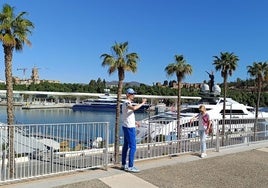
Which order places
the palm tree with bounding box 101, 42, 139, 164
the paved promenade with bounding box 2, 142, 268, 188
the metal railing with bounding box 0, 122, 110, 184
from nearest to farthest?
1. the paved promenade with bounding box 2, 142, 268, 188
2. the metal railing with bounding box 0, 122, 110, 184
3. the palm tree with bounding box 101, 42, 139, 164

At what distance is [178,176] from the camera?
8.32 metres

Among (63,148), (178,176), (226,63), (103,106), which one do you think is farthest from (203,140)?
(103,106)

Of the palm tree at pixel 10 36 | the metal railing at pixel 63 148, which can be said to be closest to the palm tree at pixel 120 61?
the palm tree at pixel 10 36

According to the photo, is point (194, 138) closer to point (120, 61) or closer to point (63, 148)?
point (63, 148)

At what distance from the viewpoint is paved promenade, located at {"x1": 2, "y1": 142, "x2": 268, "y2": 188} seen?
7473 mm

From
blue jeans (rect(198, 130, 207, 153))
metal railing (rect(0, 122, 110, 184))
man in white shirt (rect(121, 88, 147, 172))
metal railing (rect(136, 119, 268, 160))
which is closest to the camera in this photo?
metal railing (rect(0, 122, 110, 184))

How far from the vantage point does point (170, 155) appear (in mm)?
10727

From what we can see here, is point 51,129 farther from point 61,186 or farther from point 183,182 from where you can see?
point 183,182

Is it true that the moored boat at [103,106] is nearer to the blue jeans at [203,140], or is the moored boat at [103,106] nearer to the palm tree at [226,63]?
the palm tree at [226,63]

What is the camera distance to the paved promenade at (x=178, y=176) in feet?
24.5

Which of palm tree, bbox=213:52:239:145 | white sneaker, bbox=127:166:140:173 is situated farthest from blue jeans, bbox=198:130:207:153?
palm tree, bbox=213:52:239:145

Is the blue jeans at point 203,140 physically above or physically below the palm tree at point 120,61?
below

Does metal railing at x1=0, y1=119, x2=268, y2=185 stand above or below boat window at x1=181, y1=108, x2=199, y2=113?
above

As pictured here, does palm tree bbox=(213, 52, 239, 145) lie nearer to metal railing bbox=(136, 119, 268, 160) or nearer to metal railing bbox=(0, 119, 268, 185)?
metal railing bbox=(136, 119, 268, 160)
